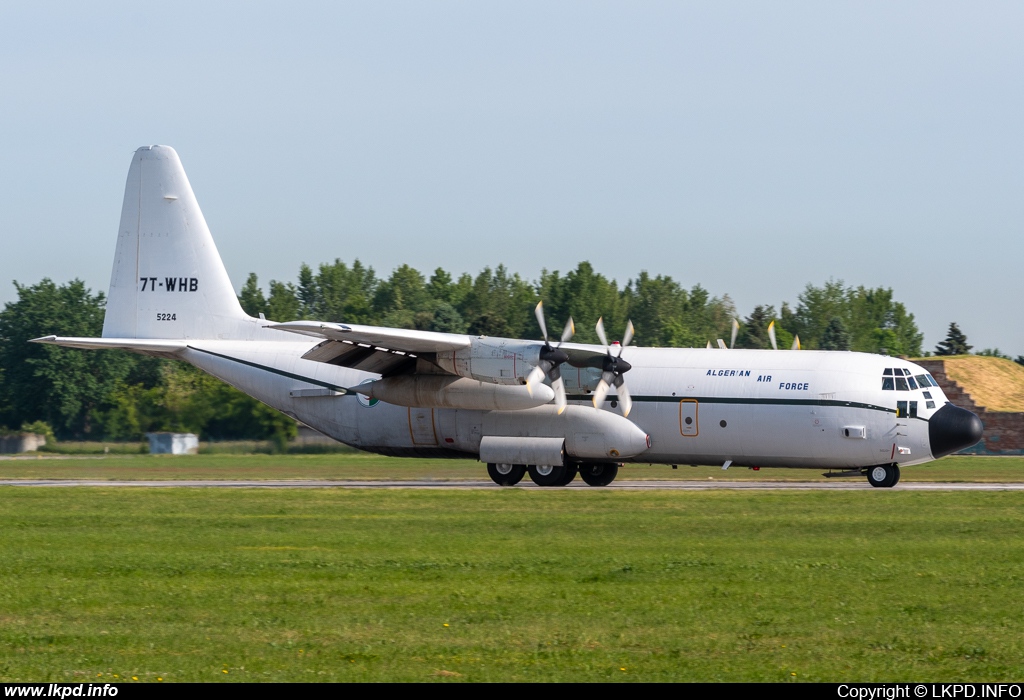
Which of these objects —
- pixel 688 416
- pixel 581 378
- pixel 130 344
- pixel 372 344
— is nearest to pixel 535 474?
pixel 581 378

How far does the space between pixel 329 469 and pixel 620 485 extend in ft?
38.4

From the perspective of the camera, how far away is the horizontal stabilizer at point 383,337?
28344 mm

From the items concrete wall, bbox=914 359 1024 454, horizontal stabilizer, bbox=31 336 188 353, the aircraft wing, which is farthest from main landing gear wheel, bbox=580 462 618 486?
concrete wall, bbox=914 359 1024 454

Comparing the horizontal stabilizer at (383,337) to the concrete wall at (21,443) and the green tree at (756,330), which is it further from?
the green tree at (756,330)

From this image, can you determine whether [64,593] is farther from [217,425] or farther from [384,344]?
[217,425]

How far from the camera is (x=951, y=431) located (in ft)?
96.1

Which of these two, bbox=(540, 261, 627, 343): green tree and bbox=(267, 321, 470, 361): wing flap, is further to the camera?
bbox=(540, 261, 627, 343): green tree

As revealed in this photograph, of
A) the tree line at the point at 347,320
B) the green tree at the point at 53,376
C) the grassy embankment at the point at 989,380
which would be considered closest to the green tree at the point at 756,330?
the tree line at the point at 347,320

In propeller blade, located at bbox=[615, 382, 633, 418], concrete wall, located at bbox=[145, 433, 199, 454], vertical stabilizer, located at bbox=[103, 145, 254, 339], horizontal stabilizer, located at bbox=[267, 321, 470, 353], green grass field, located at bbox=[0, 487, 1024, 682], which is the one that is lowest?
green grass field, located at bbox=[0, 487, 1024, 682]

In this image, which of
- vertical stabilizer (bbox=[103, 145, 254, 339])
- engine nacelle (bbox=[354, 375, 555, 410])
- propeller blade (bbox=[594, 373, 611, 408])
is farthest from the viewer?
vertical stabilizer (bbox=[103, 145, 254, 339])

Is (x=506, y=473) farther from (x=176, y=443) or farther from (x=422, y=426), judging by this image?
(x=176, y=443)

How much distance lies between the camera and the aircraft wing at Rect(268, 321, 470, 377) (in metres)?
28.5

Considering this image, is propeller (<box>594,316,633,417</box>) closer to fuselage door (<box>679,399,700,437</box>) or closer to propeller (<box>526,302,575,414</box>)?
propeller (<box>526,302,575,414</box>)

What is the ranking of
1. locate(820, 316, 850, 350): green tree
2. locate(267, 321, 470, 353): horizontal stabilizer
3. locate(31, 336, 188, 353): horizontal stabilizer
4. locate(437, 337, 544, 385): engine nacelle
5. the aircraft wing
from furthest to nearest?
1. locate(820, 316, 850, 350): green tree
2. locate(31, 336, 188, 353): horizontal stabilizer
3. locate(437, 337, 544, 385): engine nacelle
4. the aircraft wing
5. locate(267, 321, 470, 353): horizontal stabilizer
